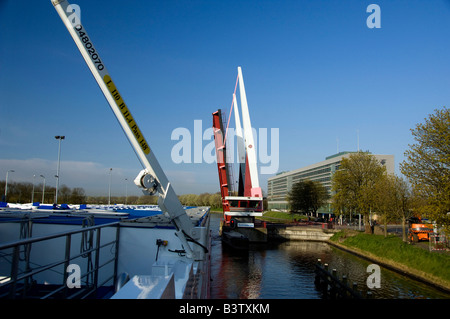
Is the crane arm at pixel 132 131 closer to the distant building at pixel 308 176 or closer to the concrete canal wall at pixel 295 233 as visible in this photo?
the concrete canal wall at pixel 295 233

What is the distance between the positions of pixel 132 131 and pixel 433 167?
57.0ft

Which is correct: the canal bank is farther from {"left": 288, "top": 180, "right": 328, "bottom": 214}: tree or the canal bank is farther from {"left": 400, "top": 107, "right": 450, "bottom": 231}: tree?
{"left": 288, "top": 180, "right": 328, "bottom": 214}: tree

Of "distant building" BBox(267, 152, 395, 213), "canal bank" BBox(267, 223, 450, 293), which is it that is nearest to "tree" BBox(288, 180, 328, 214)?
"distant building" BBox(267, 152, 395, 213)

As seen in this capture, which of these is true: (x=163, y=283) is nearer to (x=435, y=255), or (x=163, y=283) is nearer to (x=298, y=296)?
(x=298, y=296)

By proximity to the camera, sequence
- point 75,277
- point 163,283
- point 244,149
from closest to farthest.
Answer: point 163,283 → point 75,277 → point 244,149

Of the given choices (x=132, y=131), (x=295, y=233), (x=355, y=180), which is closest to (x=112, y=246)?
(x=132, y=131)

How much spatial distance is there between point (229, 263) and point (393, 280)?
1258cm

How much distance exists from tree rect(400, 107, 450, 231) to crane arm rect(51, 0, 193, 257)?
569 inches

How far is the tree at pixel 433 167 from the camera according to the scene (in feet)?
54.5

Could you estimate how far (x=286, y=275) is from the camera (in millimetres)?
22750

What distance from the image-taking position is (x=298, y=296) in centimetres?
1770

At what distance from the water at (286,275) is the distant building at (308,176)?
20343mm

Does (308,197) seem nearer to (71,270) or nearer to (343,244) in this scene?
(343,244)

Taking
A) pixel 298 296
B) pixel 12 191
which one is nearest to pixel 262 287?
pixel 298 296
